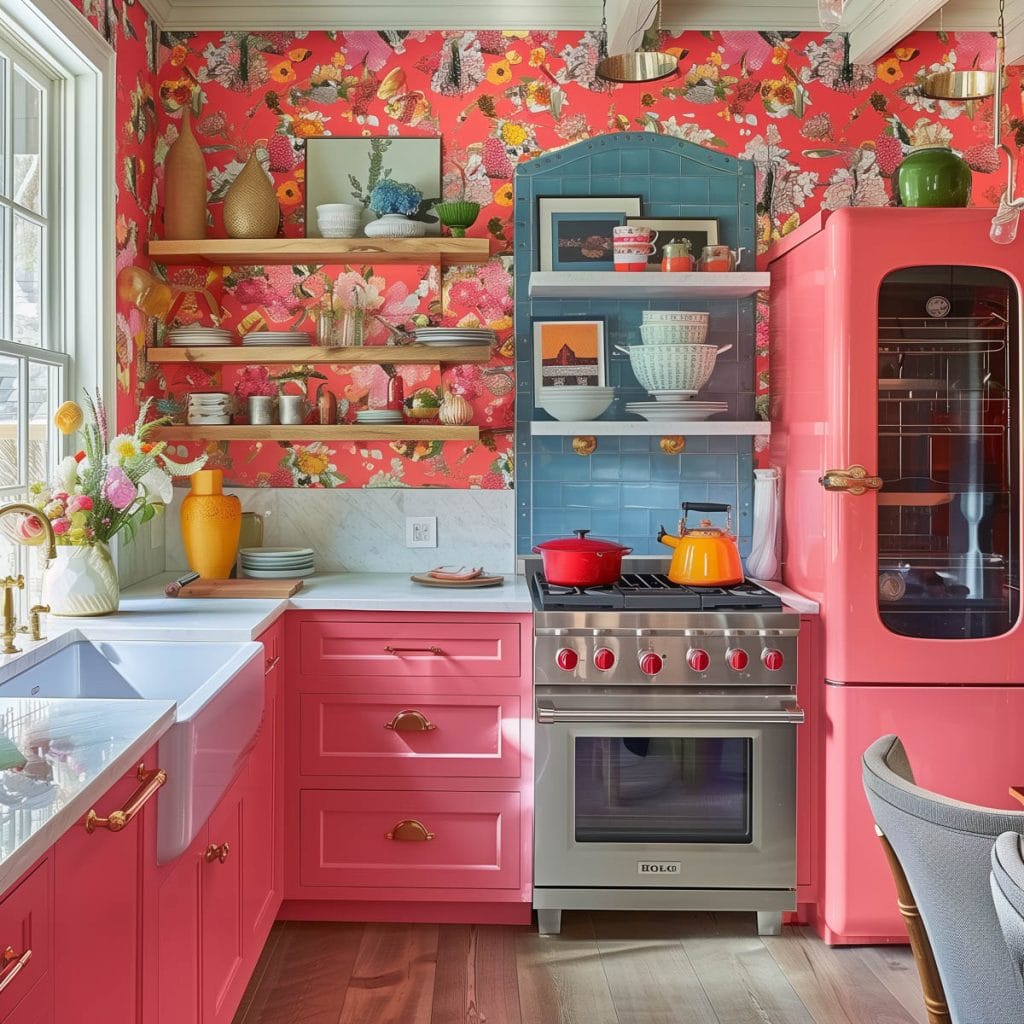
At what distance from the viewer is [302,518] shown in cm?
360

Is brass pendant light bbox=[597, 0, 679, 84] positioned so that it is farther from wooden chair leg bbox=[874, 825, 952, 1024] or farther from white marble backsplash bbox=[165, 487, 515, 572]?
wooden chair leg bbox=[874, 825, 952, 1024]

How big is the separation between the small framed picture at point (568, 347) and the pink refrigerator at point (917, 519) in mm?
840

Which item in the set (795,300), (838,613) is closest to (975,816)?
(838,613)

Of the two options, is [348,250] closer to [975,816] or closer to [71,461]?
[71,461]

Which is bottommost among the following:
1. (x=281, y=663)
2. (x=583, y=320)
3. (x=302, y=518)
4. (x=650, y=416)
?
(x=281, y=663)

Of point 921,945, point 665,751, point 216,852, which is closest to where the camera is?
point 921,945

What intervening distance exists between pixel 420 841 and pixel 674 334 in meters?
1.70

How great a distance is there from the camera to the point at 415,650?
9.83 feet

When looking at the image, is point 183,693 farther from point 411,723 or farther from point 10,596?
point 411,723

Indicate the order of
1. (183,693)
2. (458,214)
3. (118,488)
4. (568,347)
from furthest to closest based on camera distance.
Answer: (568,347), (458,214), (118,488), (183,693)

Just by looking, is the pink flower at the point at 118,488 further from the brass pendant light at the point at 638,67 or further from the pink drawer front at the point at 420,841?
the brass pendant light at the point at 638,67

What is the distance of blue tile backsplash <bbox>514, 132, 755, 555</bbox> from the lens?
11.6ft

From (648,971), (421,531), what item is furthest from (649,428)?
(648,971)

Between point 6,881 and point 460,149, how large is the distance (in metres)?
2.93
